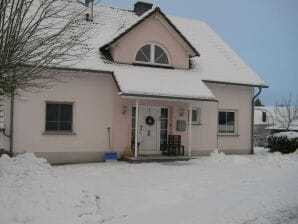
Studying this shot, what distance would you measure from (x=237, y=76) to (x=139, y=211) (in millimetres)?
13299

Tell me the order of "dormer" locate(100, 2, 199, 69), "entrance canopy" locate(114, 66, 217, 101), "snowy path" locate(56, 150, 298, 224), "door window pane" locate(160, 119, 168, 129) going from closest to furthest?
1. "snowy path" locate(56, 150, 298, 224)
2. "entrance canopy" locate(114, 66, 217, 101)
3. "dormer" locate(100, 2, 199, 69)
4. "door window pane" locate(160, 119, 168, 129)

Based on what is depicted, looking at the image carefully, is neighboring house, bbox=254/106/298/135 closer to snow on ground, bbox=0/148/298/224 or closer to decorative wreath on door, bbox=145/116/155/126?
decorative wreath on door, bbox=145/116/155/126

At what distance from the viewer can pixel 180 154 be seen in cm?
1903

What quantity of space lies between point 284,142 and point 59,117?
11.4 m

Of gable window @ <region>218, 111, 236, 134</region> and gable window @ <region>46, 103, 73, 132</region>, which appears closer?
gable window @ <region>46, 103, 73, 132</region>

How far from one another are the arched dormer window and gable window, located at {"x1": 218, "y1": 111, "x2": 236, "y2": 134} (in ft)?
12.9

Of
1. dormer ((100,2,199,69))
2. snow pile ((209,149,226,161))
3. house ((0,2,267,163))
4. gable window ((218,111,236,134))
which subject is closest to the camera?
house ((0,2,267,163))

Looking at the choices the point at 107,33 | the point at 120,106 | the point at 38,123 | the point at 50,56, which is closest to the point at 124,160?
the point at 120,106

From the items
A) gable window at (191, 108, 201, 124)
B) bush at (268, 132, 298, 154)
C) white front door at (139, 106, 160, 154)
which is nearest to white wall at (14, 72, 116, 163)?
white front door at (139, 106, 160, 154)

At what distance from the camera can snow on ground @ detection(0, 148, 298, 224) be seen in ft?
27.1

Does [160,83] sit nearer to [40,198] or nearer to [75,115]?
[75,115]

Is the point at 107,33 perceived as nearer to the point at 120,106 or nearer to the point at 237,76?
the point at 120,106

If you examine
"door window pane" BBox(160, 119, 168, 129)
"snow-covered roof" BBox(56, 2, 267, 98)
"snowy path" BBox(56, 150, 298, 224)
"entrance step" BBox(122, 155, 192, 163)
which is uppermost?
"snow-covered roof" BBox(56, 2, 267, 98)

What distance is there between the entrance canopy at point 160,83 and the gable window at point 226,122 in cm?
272
